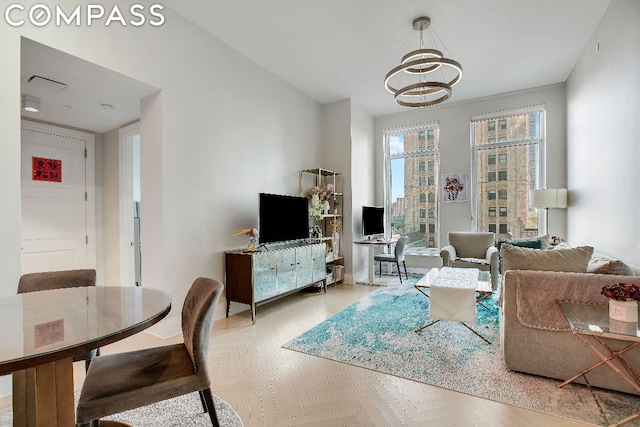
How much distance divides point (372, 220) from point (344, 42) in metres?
3.08

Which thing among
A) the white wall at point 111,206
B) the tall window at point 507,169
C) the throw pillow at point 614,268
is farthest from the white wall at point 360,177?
the throw pillow at point 614,268

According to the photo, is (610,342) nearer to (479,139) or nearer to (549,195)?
(549,195)

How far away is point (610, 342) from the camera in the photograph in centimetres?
207

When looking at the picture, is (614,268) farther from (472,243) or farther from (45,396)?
(45,396)

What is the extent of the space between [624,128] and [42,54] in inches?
197

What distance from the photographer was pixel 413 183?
643 centimetres

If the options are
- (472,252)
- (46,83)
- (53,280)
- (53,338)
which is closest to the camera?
(53,338)

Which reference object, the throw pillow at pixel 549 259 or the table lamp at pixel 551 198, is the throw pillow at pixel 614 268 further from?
the table lamp at pixel 551 198

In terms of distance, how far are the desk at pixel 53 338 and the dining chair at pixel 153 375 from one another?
0.11 metres

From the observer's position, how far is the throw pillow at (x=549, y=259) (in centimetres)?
241

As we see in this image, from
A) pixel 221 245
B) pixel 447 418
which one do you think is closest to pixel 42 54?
pixel 221 245

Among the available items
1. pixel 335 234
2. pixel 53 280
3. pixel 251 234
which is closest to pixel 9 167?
pixel 53 280

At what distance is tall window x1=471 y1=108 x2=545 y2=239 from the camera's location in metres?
5.48

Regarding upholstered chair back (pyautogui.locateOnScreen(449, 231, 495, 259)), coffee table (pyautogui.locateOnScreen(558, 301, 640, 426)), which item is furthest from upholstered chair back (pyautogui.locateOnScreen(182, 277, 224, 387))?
upholstered chair back (pyautogui.locateOnScreen(449, 231, 495, 259))
